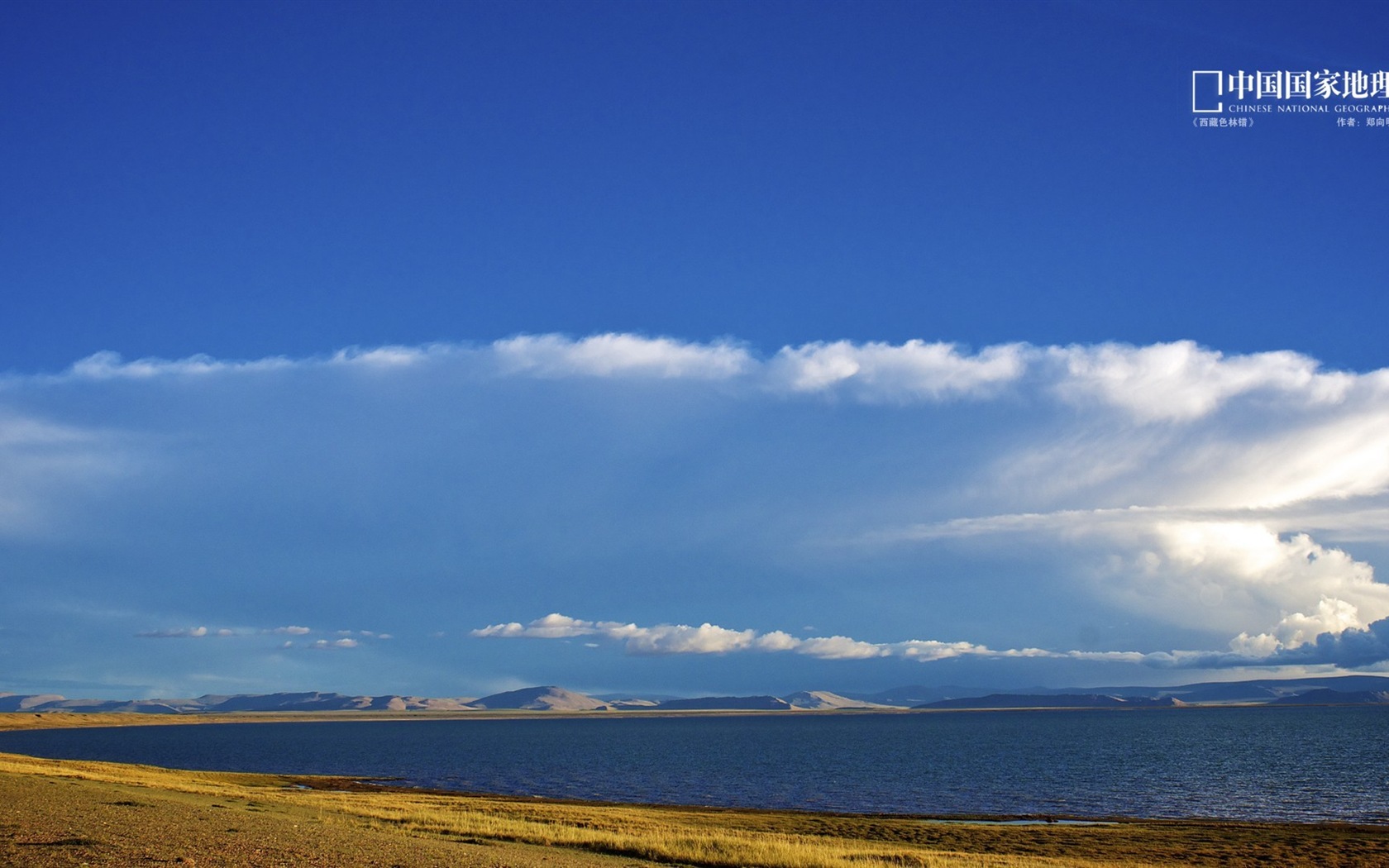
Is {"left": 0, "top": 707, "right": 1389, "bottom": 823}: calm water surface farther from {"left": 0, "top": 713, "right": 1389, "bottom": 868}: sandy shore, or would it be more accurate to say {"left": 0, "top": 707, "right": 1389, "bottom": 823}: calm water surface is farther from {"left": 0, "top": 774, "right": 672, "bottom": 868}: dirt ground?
{"left": 0, "top": 774, "right": 672, "bottom": 868}: dirt ground

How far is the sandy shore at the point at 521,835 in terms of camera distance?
27.2 m

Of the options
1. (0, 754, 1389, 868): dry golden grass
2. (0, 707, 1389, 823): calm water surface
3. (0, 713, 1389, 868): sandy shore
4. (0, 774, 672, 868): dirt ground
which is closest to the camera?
(0, 774, 672, 868): dirt ground

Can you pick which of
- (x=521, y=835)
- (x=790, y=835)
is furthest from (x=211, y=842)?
(x=790, y=835)

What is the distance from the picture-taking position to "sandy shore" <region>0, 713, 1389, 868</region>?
2716 cm

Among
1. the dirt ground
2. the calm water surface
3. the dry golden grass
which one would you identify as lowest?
the calm water surface

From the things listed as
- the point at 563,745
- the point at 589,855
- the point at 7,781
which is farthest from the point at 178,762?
the point at 589,855

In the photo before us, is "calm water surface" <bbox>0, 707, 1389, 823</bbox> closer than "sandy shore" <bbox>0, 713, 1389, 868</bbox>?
No

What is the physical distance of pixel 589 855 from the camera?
32375 mm

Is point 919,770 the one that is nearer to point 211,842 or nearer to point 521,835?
point 521,835

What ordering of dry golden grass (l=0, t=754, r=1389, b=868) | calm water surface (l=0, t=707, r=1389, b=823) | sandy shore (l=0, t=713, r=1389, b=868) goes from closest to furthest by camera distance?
sandy shore (l=0, t=713, r=1389, b=868)
dry golden grass (l=0, t=754, r=1389, b=868)
calm water surface (l=0, t=707, r=1389, b=823)

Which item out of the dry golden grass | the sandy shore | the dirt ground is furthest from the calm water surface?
the dirt ground

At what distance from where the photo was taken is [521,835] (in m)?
37.6

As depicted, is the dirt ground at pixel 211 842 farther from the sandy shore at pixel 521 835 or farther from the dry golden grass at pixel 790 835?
the dry golden grass at pixel 790 835

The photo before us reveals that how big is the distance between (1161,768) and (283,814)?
89381 millimetres
